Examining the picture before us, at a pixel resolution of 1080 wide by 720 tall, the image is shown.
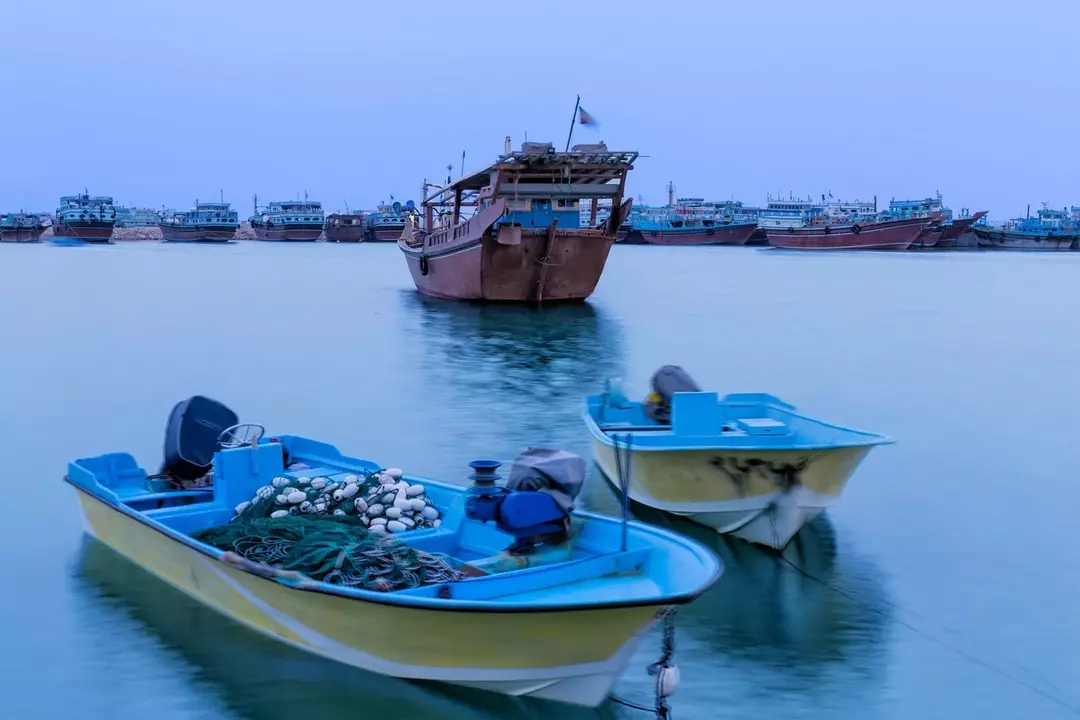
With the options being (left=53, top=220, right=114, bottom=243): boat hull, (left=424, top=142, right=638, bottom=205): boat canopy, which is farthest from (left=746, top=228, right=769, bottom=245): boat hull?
(left=424, top=142, right=638, bottom=205): boat canopy

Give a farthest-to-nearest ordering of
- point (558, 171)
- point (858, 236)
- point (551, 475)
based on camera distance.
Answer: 1. point (858, 236)
2. point (558, 171)
3. point (551, 475)

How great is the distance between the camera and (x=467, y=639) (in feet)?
21.0

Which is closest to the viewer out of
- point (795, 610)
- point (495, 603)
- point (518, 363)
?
point (495, 603)

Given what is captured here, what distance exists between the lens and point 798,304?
139 ft

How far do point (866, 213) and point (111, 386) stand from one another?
436 ft

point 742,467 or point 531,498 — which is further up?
point 531,498

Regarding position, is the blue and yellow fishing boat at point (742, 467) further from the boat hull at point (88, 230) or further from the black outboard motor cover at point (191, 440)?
the boat hull at point (88, 230)

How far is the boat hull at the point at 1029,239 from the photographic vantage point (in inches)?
4451

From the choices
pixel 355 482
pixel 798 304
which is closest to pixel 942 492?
pixel 355 482

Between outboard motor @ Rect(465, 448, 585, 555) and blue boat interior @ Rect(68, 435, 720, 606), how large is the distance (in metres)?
0.13

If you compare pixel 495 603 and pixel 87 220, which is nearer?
pixel 495 603

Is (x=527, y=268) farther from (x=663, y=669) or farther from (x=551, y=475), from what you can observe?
(x=663, y=669)

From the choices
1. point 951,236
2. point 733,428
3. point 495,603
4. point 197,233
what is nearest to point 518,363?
point 733,428

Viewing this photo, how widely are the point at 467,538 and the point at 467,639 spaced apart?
1673mm
